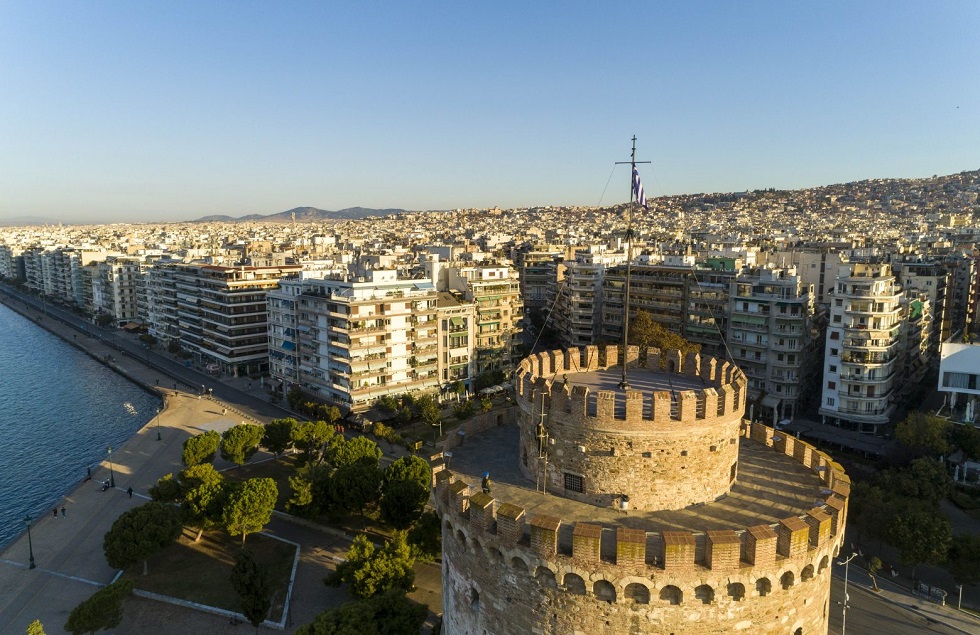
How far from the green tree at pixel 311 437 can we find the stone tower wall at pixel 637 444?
40042 mm

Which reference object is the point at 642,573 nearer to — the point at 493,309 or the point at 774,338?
the point at 774,338

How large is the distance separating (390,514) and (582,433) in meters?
28.3

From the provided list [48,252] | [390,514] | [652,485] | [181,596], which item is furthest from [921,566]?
[48,252]

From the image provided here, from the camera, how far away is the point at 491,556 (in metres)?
13.3

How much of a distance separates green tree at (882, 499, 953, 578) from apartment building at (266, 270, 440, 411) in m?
45.5

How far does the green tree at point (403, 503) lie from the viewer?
3900 centimetres

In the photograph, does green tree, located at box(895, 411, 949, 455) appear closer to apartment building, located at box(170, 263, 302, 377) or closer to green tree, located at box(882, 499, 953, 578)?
green tree, located at box(882, 499, 953, 578)

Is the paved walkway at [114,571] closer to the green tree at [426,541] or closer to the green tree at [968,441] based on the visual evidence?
the green tree at [426,541]

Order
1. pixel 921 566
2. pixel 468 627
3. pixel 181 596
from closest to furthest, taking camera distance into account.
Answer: pixel 468 627 < pixel 181 596 < pixel 921 566

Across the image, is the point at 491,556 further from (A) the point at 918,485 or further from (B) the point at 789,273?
(B) the point at 789,273

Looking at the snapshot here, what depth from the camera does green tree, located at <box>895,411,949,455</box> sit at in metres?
50.3

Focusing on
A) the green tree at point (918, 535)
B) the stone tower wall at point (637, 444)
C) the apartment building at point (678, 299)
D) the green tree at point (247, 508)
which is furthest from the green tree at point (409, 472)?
the apartment building at point (678, 299)

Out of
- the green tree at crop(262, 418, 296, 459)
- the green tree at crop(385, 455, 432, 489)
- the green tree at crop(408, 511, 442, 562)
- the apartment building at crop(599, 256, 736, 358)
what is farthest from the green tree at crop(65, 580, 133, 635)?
the apartment building at crop(599, 256, 736, 358)

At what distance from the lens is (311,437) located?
51375 millimetres
